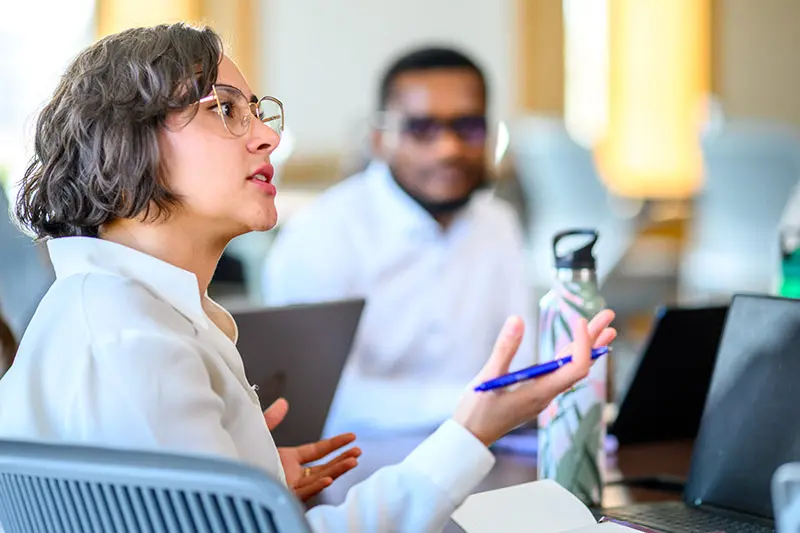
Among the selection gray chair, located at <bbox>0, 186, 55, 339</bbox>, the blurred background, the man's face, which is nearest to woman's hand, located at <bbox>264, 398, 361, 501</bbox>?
the man's face

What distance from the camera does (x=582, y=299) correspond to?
4.34ft

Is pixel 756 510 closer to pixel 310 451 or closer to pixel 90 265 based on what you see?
pixel 310 451

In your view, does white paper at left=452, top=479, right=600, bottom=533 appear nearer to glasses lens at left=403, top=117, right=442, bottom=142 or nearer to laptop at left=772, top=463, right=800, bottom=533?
laptop at left=772, top=463, right=800, bottom=533

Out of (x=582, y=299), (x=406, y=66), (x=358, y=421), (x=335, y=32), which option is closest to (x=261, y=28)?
(x=335, y=32)

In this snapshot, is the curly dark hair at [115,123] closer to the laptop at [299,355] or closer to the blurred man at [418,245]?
the laptop at [299,355]

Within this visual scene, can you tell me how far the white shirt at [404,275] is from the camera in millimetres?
2461

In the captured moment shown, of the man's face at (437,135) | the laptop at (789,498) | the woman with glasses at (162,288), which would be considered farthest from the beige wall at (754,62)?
the laptop at (789,498)

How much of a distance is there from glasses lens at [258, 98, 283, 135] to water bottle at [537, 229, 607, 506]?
0.37 metres

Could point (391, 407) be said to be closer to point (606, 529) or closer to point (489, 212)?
point (606, 529)

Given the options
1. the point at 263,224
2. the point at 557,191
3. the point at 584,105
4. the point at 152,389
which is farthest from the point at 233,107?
the point at 584,105

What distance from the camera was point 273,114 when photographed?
4.17 ft

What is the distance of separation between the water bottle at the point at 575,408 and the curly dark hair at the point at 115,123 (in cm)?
51

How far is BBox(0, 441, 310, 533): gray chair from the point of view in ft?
2.33

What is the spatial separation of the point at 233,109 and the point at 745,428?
667 millimetres
